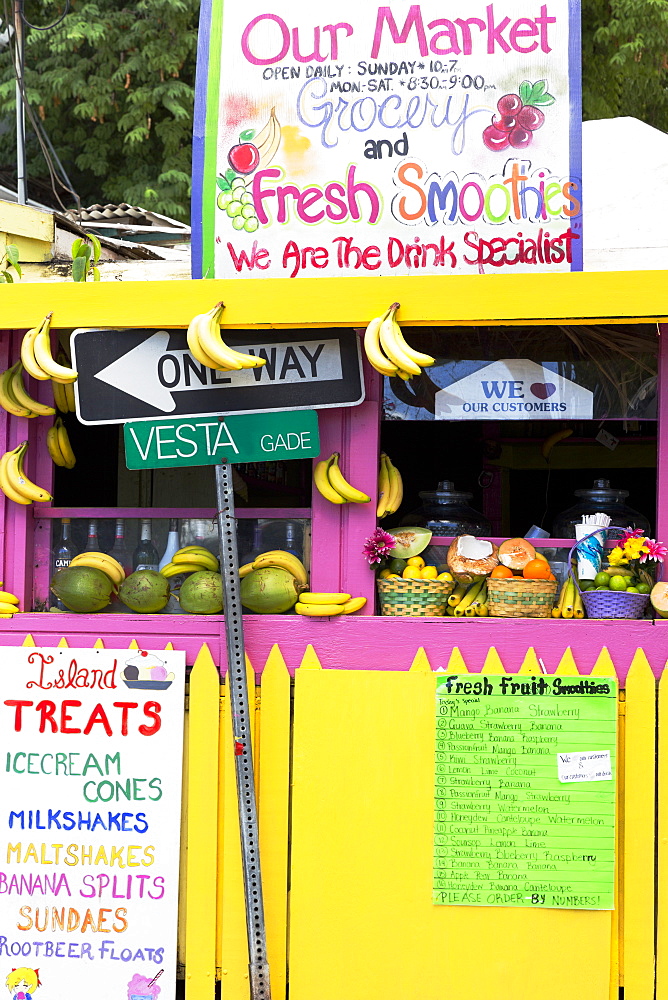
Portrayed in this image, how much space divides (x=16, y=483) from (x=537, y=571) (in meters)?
2.14

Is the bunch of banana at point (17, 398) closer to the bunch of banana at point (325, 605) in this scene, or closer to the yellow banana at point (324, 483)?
the yellow banana at point (324, 483)

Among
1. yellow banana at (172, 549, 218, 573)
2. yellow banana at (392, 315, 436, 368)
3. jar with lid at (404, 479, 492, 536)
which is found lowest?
yellow banana at (172, 549, 218, 573)

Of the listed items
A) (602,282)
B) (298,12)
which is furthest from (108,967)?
(298,12)

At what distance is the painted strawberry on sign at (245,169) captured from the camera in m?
4.20

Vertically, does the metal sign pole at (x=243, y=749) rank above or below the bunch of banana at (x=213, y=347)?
below

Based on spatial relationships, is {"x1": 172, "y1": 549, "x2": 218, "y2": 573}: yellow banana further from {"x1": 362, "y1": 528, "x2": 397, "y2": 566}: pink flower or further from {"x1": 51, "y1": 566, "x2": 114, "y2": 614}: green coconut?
{"x1": 362, "y1": 528, "x2": 397, "y2": 566}: pink flower

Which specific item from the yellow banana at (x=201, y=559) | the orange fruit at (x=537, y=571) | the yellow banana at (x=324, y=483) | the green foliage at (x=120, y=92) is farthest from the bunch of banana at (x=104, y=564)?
the green foliage at (x=120, y=92)

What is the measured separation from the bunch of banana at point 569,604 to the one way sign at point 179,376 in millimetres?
1301

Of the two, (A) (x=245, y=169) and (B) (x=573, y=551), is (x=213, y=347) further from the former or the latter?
(B) (x=573, y=551)

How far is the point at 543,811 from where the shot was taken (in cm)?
379

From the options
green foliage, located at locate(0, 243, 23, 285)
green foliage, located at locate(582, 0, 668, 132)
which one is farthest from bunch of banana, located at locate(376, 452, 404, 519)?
green foliage, located at locate(582, 0, 668, 132)

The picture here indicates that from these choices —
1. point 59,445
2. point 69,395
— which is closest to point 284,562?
point 59,445

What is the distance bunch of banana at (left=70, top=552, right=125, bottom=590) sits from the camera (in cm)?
420

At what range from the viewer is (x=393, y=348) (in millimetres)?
3619
